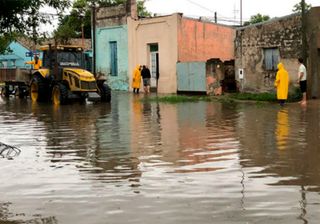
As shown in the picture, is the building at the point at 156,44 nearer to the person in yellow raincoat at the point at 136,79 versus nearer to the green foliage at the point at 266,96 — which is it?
the person in yellow raincoat at the point at 136,79

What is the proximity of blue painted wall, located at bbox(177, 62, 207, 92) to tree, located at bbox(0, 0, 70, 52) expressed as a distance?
1794 cm

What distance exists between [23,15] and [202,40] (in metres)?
23.3

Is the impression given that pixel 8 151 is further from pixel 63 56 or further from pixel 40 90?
pixel 40 90

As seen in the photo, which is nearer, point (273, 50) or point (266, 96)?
point (266, 96)

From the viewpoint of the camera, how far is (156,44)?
102 ft

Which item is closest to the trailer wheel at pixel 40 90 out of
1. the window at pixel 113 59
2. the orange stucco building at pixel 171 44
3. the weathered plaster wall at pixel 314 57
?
the orange stucco building at pixel 171 44

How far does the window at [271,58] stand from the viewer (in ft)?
77.8

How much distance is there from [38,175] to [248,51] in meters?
18.8

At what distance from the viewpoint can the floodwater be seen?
5.36 m

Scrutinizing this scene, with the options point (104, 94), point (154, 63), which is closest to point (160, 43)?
point (154, 63)

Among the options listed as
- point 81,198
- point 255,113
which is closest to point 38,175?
point 81,198

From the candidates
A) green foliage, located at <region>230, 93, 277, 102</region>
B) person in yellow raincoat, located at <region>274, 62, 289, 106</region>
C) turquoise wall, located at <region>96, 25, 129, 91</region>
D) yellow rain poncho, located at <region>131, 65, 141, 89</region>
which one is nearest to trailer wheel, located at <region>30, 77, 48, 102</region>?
yellow rain poncho, located at <region>131, 65, 141, 89</region>

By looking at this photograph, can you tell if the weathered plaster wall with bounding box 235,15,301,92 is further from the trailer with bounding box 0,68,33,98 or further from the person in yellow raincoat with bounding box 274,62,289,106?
the trailer with bounding box 0,68,33,98

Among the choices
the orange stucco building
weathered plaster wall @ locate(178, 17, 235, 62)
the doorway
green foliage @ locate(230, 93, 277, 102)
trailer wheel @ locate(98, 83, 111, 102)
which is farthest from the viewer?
the doorway
